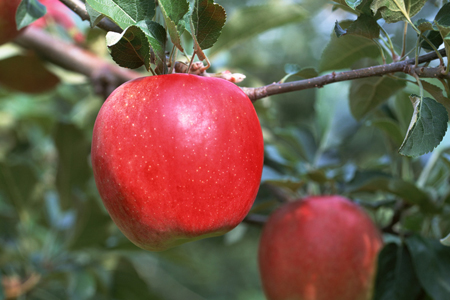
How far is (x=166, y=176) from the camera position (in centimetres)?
39

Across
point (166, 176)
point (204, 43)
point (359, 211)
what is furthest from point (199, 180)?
point (359, 211)

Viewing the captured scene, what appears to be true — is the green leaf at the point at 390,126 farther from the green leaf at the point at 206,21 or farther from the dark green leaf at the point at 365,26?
the green leaf at the point at 206,21

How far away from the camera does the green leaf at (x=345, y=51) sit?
559 mm

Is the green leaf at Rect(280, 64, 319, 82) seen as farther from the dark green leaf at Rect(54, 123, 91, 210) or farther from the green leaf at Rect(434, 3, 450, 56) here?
the dark green leaf at Rect(54, 123, 91, 210)

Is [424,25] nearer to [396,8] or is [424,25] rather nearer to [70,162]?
[396,8]

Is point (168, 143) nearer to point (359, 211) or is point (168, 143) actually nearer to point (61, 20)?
point (359, 211)

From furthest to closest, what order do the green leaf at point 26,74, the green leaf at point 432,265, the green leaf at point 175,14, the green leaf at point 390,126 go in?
the green leaf at point 26,74, the green leaf at point 390,126, the green leaf at point 432,265, the green leaf at point 175,14

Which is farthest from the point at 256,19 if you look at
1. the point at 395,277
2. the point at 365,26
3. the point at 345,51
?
the point at 395,277

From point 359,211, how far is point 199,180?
441 mm

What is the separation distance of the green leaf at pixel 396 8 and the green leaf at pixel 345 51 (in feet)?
0.39

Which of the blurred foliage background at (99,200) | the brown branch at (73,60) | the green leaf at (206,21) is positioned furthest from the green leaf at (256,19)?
the green leaf at (206,21)

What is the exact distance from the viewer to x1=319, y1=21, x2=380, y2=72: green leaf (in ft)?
1.83

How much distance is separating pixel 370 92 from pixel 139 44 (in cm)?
37

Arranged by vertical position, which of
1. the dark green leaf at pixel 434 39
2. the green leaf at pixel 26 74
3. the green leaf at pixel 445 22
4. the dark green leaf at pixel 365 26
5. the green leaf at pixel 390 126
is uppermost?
the green leaf at pixel 445 22
